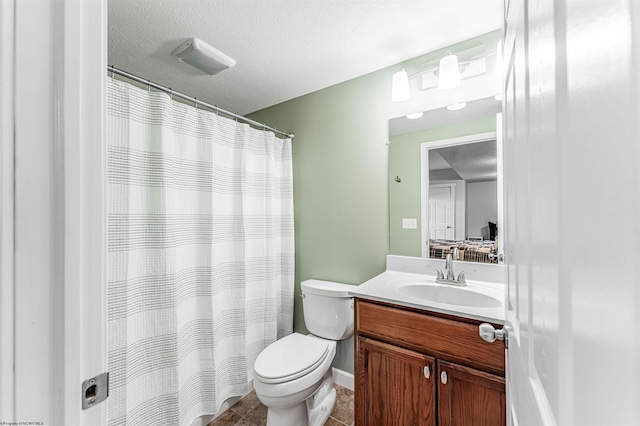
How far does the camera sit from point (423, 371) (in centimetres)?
118

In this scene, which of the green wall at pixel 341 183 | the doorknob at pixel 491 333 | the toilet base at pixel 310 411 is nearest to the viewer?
the doorknob at pixel 491 333

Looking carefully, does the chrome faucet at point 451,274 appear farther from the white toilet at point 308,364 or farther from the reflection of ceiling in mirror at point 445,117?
the reflection of ceiling in mirror at point 445,117

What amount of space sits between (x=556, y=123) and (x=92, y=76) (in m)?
0.69

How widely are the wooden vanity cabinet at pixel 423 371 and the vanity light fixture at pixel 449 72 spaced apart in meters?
1.23

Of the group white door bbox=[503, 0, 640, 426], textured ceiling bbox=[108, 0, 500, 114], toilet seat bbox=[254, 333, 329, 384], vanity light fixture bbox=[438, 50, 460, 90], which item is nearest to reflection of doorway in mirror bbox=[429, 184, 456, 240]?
vanity light fixture bbox=[438, 50, 460, 90]

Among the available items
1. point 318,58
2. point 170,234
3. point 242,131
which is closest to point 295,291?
point 170,234

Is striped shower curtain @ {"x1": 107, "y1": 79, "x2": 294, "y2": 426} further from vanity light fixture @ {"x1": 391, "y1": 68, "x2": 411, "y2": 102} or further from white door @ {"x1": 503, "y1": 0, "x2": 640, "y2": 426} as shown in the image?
white door @ {"x1": 503, "y1": 0, "x2": 640, "y2": 426}

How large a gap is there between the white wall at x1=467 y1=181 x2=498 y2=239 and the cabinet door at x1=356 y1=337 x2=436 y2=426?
0.78 m

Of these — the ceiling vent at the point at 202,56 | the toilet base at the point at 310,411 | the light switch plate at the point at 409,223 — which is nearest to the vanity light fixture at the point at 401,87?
the light switch plate at the point at 409,223

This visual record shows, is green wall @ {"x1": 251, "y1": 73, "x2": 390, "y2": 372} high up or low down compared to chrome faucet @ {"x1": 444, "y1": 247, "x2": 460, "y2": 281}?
up

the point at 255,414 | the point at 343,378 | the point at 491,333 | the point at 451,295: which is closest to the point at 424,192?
the point at 451,295

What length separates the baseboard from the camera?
6.36 ft

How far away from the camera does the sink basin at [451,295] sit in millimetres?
1303

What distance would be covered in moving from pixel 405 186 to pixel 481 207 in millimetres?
449
